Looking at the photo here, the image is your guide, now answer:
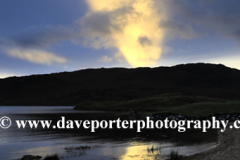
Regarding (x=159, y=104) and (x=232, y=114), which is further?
(x=159, y=104)

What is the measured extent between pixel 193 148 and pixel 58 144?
16.2 meters

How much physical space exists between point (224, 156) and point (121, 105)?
135762 millimetres

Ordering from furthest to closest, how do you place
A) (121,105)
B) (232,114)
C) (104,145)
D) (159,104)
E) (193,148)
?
(121,105), (159,104), (232,114), (104,145), (193,148)

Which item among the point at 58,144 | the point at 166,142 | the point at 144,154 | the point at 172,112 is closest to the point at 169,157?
the point at 144,154

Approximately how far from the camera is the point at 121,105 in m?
156

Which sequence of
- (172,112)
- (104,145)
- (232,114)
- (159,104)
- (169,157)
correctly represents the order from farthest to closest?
(159,104) < (172,112) < (232,114) < (104,145) < (169,157)

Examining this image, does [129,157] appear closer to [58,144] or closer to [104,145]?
[104,145]

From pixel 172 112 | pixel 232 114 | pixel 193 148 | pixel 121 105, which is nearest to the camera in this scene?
pixel 193 148

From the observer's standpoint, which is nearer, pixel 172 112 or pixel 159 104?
pixel 172 112

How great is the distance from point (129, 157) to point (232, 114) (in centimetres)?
4593

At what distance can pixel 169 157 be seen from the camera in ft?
74.1

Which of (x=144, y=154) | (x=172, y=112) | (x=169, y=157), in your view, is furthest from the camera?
(x=172, y=112)

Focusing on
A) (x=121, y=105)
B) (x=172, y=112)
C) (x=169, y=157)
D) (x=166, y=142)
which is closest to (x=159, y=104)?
(x=121, y=105)

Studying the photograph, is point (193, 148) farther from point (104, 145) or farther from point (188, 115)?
point (188, 115)
